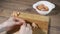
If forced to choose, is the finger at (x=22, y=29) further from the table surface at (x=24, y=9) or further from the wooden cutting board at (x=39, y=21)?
the table surface at (x=24, y=9)

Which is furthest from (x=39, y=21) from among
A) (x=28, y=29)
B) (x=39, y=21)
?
(x=28, y=29)

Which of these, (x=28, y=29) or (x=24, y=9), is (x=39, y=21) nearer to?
(x=28, y=29)

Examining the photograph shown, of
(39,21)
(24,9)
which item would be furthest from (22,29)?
(24,9)

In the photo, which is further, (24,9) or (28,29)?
(24,9)

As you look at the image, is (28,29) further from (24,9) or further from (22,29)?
(24,9)

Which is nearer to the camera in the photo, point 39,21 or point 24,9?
point 39,21

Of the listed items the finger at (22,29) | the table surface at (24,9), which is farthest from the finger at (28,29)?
the table surface at (24,9)

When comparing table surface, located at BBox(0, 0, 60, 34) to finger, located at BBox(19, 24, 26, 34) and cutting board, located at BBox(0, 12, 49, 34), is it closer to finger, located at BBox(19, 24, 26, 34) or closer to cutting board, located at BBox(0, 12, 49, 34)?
cutting board, located at BBox(0, 12, 49, 34)

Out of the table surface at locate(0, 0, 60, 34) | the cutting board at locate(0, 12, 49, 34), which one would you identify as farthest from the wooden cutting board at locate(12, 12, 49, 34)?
the table surface at locate(0, 0, 60, 34)
